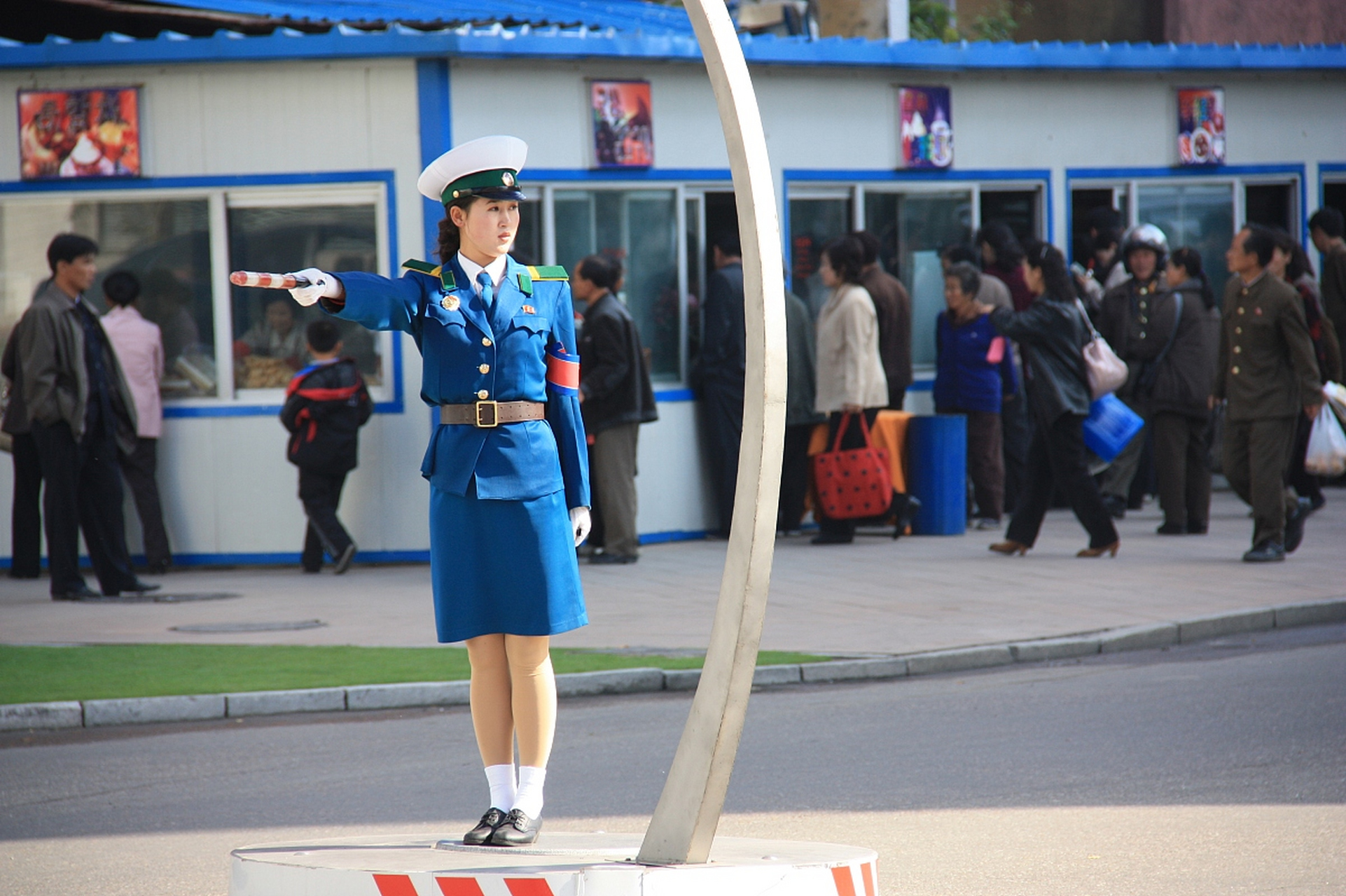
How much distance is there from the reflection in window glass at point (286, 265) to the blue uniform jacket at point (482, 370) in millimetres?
8328

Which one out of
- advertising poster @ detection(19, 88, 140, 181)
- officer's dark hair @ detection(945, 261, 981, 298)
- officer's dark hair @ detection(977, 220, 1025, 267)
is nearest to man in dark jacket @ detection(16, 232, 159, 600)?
advertising poster @ detection(19, 88, 140, 181)

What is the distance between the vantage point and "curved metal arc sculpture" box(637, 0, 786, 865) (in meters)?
4.52

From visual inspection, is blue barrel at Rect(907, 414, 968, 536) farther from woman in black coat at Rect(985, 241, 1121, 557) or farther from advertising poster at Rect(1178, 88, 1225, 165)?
advertising poster at Rect(1178, 88, 1225, 165)

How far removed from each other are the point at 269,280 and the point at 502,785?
5.40 ft

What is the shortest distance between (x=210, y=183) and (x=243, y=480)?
219 cm

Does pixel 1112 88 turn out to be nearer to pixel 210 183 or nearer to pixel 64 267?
pixel 210 183

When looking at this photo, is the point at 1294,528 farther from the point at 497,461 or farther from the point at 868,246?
the point at 497,461

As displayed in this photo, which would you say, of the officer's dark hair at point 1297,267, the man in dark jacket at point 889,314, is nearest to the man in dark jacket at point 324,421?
the man in dark jacket at point 889,314

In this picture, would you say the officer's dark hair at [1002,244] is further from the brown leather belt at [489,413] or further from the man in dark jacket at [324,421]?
the brown leather belt at [489,413]

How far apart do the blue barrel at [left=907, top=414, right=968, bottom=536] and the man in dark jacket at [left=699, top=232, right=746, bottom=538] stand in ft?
4.73

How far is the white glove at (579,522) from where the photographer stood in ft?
17.9

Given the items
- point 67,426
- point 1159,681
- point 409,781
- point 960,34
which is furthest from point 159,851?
point 960,34

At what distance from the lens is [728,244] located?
1455cm

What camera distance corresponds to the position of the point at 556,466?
536cm
